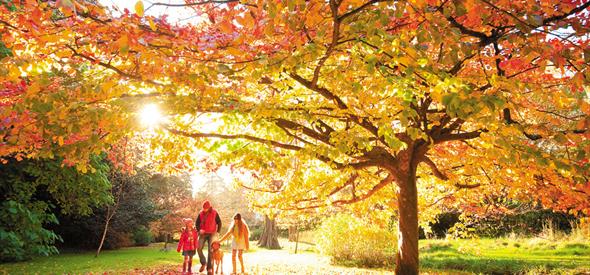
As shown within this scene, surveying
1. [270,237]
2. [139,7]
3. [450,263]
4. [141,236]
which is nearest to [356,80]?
[139,7]

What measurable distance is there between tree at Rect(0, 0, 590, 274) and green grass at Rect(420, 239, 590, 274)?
7.59 feet

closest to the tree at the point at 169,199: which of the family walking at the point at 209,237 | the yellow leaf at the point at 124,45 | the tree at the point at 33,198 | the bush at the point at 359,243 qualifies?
the tree at the point at 33,198

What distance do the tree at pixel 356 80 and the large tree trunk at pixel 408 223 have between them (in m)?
0.03

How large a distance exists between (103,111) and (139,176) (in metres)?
19.5

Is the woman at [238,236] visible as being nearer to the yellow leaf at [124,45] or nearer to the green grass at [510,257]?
the green grass at [510,257]

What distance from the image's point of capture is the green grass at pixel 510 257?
1198 cm

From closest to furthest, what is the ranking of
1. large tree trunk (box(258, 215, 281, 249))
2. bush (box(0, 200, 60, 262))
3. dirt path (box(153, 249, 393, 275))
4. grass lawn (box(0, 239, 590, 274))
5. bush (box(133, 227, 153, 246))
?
dirt path (box(153, 249, 393, 275)) < grass lawn (box(0, 239, 590, 274)) < bush (box(0, 200, 60, 262)) < bush (box(133, 227, 153, 246)) < large tree trunk (box(258, 215, 281, 249))

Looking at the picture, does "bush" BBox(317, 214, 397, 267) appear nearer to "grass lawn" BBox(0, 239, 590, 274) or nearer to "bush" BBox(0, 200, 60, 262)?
"grass lawn" BBox(0, 239, 590, 274)

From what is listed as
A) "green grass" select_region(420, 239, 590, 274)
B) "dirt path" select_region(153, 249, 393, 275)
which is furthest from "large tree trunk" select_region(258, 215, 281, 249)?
"dirt path" select_region(153, 249, 393, 275)

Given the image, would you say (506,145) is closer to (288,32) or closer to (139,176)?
(288,32)

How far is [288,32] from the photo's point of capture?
475cm

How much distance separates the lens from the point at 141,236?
86.7 ft

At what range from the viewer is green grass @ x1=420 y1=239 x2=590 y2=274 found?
39.3 feet

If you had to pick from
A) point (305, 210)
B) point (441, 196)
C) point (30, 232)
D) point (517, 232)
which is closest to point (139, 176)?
point (30, 232)
